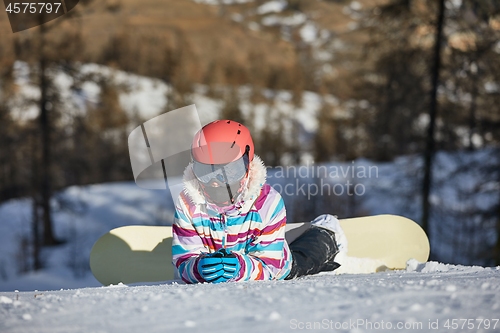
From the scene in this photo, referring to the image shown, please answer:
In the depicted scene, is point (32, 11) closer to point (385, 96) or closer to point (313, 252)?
point (385, 96)

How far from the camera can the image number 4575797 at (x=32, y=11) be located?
12516 millimetres

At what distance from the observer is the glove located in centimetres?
292

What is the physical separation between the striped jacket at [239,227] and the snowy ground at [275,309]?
0.65 meters

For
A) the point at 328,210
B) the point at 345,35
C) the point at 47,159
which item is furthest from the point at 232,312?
the point at 345,35

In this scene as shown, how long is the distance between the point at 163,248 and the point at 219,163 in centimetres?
200

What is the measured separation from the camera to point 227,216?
10.3ft

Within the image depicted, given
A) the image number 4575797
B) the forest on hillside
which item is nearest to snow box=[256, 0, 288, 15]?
the forest on hillside

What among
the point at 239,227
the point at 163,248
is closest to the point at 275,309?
the point at 239,227
